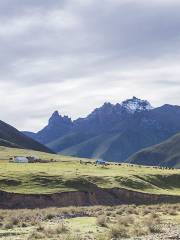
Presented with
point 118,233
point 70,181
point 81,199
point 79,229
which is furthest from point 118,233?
point 70,181

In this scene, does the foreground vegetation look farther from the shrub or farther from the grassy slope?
the grassy slope

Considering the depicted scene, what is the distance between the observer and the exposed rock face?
86.2 m

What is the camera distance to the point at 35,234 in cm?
3888

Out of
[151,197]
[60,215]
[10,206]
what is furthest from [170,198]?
[60,215]

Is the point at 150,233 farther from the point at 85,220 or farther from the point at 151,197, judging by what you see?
the point at 151,197

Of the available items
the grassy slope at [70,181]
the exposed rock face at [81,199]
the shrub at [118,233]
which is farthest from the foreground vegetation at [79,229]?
the grassy slope at [70,181]

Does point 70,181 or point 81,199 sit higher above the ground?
point 70,181

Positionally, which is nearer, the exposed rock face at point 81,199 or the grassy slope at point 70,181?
the exposed rock face at point 81,199

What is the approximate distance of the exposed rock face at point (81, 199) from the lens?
283 ft

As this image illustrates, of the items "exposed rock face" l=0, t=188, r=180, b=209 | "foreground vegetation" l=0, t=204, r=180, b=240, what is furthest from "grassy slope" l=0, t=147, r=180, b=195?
"foreground vegetation" l=0, t=204, r=180, b=240

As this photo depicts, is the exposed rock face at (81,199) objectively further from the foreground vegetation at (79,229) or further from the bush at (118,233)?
the bush at (118,233)

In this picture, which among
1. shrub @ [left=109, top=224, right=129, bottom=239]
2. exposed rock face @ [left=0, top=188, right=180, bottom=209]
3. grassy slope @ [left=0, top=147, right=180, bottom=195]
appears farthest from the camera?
grassy slope @ [left=0, top=147, right=180, bottom=195]

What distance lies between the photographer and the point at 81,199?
95.2 m

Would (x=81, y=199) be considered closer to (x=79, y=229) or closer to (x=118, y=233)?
(x=79, y=229)
